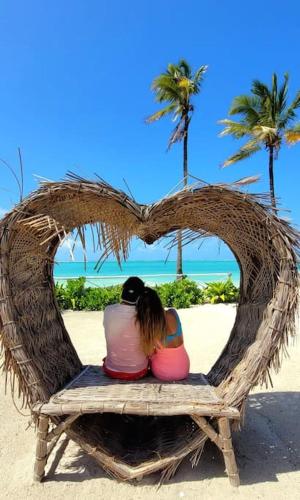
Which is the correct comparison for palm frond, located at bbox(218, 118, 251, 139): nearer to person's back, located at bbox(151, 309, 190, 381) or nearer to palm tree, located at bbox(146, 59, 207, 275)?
palm tree, located at bbox(146, 59, 207, 275)

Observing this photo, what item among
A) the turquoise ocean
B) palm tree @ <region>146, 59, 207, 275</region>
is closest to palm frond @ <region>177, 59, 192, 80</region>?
palm tree @ <region>146, 59, 207, 275</region>

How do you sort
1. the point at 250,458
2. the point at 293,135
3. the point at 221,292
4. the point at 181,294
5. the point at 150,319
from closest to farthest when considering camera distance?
the point at 250,458 < the point at 150,319 < the point at 181,294 < the point at 221,292 < the point at 293,135

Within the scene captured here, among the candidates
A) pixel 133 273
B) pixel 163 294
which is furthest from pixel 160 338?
pixel 133 273

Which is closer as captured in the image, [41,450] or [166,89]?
[41,450]

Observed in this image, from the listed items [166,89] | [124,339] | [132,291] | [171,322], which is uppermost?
[166,89]

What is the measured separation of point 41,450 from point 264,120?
62.5ft

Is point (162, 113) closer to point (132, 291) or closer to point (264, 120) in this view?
point (264, 120)

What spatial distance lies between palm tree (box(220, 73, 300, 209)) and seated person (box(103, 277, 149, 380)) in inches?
639

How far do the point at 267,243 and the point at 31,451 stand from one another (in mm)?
2911

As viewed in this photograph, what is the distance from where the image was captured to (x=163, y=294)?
12000 millimetres

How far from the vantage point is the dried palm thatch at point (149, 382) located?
2.81 meters

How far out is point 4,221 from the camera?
9.39ft

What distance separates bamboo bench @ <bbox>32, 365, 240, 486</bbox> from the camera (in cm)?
272

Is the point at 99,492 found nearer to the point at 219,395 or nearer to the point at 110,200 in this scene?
the point at 219,395
